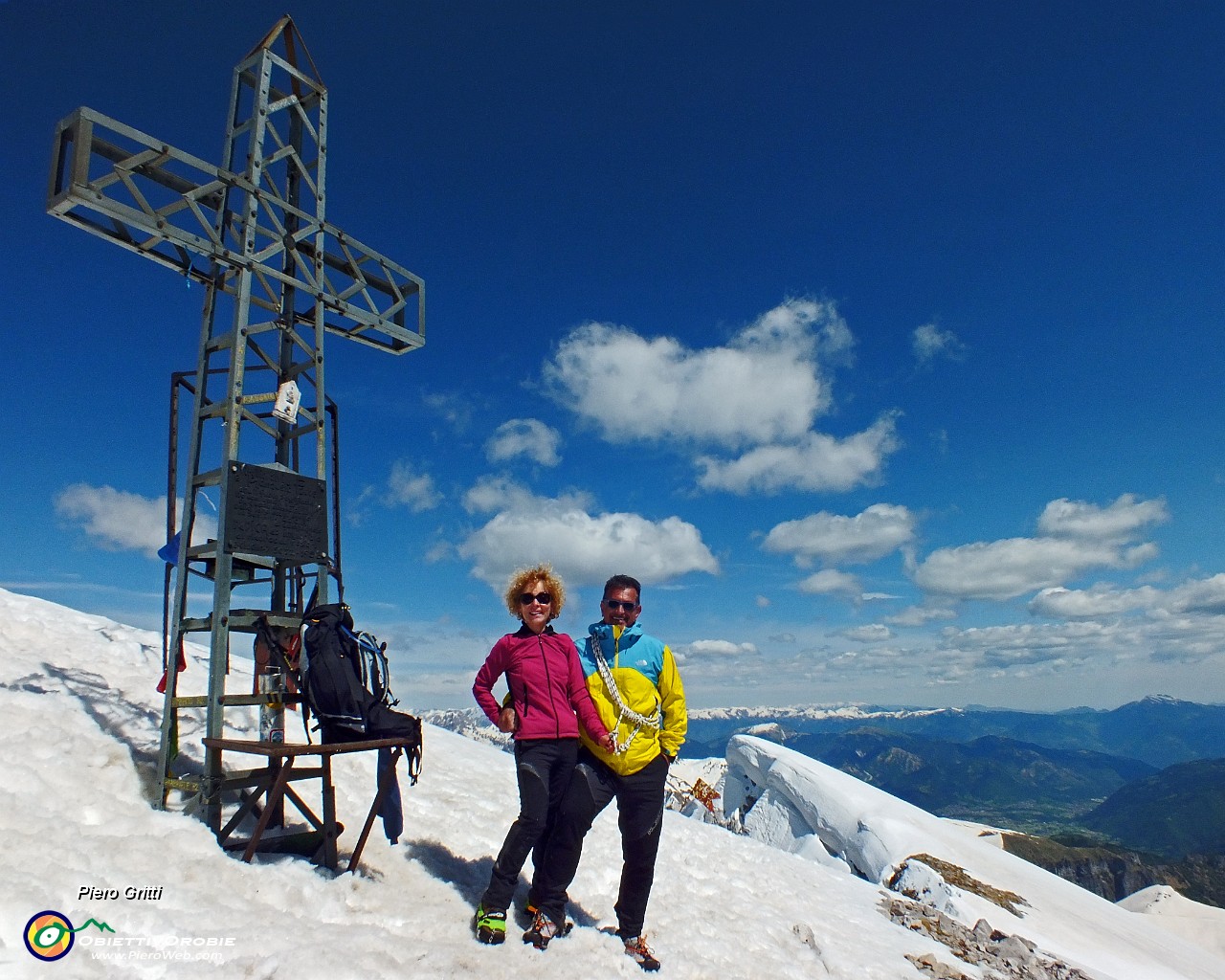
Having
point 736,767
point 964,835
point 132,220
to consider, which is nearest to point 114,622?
point 132,220

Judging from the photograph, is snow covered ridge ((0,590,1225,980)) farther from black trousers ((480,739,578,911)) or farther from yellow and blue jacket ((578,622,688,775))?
yellow and blue jacket ((578,622,688,775))

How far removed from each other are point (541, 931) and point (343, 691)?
276cm

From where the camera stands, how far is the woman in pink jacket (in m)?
6.19

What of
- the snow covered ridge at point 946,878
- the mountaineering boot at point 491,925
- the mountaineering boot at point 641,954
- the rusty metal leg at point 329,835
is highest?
the rusty metal leg at point 329,835

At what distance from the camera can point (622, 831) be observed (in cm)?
655

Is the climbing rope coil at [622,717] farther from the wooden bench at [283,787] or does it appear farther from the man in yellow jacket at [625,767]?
the wooden bench at [283,787]

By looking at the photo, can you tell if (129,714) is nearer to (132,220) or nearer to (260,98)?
(132,220)

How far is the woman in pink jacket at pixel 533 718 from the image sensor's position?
619 centimetres

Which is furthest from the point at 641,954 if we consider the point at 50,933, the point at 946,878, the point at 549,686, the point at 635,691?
the point at 946,878

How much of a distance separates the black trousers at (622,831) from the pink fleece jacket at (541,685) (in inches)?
18.3

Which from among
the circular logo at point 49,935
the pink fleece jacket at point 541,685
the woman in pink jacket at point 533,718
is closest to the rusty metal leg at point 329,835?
the woman in pink jacket at point 533,718

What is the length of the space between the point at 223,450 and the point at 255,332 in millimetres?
1379

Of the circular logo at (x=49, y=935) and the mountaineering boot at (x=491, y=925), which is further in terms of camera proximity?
the mountaineering boot at (x=491, y=925)

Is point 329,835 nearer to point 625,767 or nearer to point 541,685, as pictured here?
point 541,685
